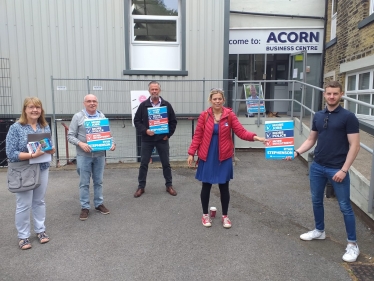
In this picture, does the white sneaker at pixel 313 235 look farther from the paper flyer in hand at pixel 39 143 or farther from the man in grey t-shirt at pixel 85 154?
the paper flyer in hand at pixel 39 143

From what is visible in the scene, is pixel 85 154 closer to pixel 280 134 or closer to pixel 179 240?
pixel 179 240

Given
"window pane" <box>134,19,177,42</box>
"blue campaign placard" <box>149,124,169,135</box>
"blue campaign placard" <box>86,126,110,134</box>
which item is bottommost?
"blue campaign placard" <box>149,124,169,135</box>

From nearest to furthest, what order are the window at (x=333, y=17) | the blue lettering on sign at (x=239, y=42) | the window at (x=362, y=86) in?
the window at (x=362, y=86), the window at (x=333, y=17), the blue lettering on sign at (x=239, y=42)

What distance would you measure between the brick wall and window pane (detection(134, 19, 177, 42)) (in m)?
4.65

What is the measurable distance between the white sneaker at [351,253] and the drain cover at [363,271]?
0.24ft

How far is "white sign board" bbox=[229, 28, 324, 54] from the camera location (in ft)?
36.5

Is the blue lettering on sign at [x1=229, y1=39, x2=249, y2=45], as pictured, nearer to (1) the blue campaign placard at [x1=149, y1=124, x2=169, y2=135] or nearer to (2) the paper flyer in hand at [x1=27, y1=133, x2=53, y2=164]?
(1) the blue campaign placard at [x1=149, y1=124, x2=169, y2=135]

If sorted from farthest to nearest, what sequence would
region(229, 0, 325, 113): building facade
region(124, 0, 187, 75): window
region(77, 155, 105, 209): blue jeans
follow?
region(229, 0, 325, 113): building facade < region(124, 0, 187, 75): window < region(77, 155, 105, 209): blue jeans

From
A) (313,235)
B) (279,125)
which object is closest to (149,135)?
(279,125)

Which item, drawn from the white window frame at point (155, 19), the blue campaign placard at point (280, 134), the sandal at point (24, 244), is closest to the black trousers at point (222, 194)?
the blue campaign placard at point (280, 134)

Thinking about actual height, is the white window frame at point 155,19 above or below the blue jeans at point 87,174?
above

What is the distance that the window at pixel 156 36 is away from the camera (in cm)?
820

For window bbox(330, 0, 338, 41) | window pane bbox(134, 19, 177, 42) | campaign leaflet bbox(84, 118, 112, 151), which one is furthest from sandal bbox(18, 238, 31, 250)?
window bbox(330, 0, 338, 41)

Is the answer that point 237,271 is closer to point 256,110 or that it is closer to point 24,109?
point 24,109
